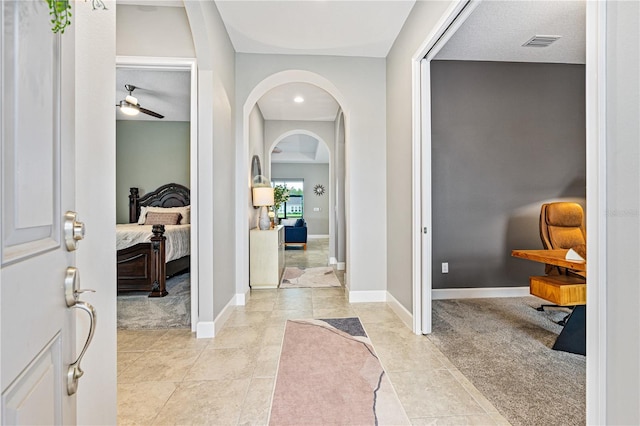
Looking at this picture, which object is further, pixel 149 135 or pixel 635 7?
pixel 149 135

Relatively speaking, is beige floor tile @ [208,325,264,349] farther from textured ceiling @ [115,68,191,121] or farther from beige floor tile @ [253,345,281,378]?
textured ceiling @ [115,68,191,121]

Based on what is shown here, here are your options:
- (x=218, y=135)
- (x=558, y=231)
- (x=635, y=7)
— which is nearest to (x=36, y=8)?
(x=635, y=7)

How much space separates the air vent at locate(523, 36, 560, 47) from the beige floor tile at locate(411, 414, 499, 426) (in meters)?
3.47

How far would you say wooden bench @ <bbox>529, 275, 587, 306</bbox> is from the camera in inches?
87.4

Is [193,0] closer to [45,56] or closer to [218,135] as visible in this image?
[218,135]

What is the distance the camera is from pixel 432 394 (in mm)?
1743

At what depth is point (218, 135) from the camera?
2775 mm

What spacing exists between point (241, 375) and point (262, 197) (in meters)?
2.66

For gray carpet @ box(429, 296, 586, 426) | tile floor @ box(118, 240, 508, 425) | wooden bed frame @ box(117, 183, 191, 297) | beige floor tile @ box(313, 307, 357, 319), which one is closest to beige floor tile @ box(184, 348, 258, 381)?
tile floor @ box(118, 240, 508, 425)

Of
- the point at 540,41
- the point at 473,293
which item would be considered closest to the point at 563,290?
the point at 473,293

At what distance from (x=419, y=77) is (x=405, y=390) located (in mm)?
2343

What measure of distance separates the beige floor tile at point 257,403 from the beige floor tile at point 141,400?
0.46 meters

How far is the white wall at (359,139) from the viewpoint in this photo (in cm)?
349

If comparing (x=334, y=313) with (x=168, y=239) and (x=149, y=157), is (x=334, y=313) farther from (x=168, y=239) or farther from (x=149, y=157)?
(x=149, y=157)
